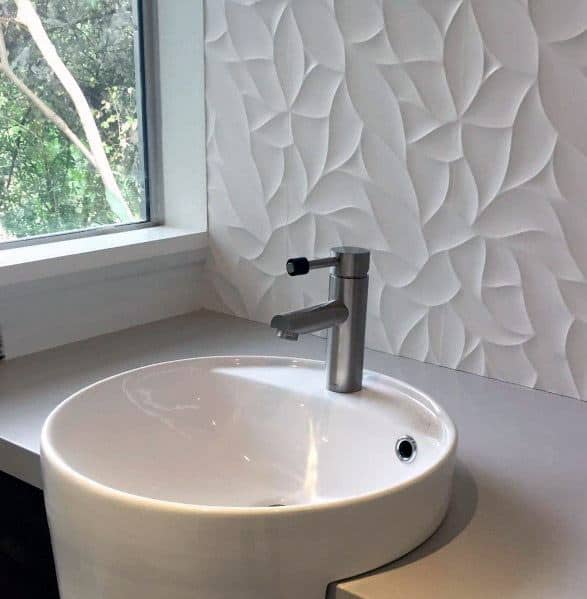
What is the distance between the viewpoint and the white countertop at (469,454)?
28.1 inches

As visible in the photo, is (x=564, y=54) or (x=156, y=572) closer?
(x=156, y=572)

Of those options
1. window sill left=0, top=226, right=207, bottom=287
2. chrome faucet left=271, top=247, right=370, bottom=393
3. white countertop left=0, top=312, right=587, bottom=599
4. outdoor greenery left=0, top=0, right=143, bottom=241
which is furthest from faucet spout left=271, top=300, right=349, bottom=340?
outdoor greenery left=0, top=0, right=143, bottom=241

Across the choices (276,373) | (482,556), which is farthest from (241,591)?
(276,373)

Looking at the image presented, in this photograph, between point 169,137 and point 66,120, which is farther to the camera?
point 169,137

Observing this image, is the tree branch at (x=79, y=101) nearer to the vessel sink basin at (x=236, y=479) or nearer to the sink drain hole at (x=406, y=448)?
the vessel sink basin at (x=236, y=479)

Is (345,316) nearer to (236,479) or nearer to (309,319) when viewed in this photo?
(309,319)

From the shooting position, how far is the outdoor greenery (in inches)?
53.0

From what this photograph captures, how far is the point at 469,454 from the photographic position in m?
0.96

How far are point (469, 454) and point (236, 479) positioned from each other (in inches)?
12.5

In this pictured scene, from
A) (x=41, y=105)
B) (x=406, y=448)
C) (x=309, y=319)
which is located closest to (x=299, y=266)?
(x=309, y=319)

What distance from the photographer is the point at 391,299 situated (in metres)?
1.27

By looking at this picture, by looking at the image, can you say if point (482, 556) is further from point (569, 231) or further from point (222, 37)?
point (222, 37)

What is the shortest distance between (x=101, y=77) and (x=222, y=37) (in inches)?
10.5

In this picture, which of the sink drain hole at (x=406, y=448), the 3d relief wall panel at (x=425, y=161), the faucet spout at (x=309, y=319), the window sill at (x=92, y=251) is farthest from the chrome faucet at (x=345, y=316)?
the window sill at (x=92, y=251)
